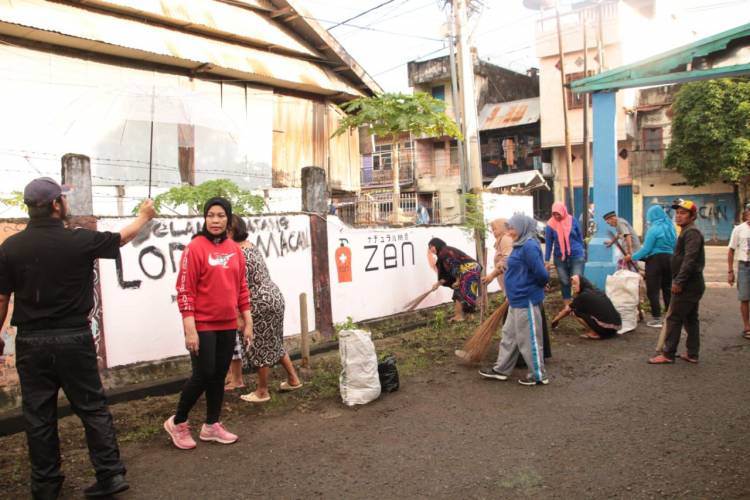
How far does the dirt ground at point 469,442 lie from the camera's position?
12.4 ft

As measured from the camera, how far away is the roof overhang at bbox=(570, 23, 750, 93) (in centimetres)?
A: 897

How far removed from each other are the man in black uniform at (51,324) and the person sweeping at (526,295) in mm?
3834

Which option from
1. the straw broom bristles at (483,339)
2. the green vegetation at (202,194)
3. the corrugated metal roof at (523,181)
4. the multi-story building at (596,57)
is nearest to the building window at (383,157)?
the multi-story building at (596,57)

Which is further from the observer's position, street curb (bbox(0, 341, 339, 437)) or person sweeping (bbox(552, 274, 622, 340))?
person sweeping (bbox(552, 274, 622, 340))

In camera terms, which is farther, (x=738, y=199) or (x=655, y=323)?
(x=738, y=199)

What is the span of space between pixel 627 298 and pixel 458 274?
2.46 m

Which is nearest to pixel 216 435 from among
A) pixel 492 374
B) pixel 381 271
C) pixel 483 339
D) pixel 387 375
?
Result: pixel 387 375

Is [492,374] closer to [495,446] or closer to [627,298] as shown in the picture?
[495,446]

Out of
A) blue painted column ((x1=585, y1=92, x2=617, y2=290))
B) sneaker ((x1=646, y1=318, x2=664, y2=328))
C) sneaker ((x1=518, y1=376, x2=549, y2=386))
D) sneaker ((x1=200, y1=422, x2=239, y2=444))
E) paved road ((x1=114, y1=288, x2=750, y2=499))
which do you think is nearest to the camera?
paved road ((x1=114, y1=288, x2=750, y2=499))

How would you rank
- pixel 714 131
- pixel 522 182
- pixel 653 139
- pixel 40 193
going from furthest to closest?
pixel 653 139, pixel 714 131, pixel 522 182, pixel 40 193

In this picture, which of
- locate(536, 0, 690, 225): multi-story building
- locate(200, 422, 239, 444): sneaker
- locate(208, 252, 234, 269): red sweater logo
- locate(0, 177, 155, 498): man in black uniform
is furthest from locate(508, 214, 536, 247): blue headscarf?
locate(536, 0, 690, 225): multi-story building

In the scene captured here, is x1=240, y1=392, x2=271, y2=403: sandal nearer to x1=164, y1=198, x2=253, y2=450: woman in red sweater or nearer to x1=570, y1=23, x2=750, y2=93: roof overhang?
x1=164, y1=198, x2=253, y2=450: woman in red sweater

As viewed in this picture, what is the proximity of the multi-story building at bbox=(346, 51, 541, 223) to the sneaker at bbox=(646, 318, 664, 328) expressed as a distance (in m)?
26.3

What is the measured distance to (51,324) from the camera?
139 inches
